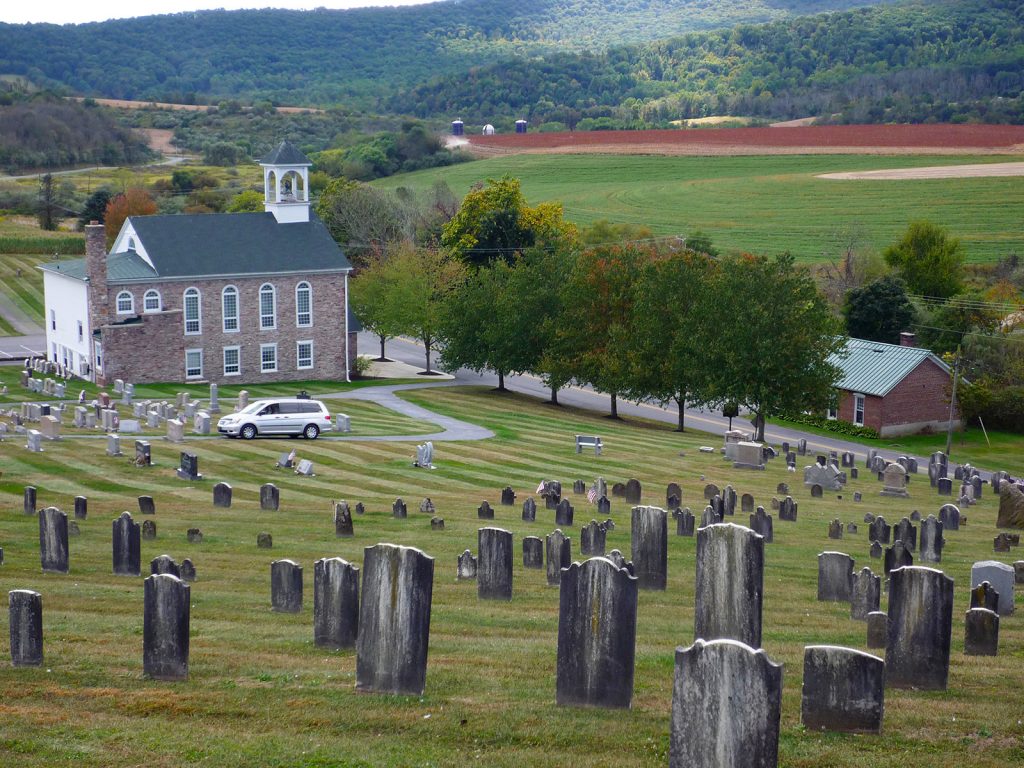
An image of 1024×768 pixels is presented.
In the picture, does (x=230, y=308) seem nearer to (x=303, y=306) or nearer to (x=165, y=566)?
(x=303, y=306)

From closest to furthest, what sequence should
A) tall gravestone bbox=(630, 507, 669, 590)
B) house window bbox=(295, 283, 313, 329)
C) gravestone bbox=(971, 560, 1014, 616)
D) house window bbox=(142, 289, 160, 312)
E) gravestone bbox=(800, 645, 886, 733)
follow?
gravestone bbox=(800, 645, 886, 733), gravestone bbox=(971, 560, 1014, 616), tall gravestone bbox=(630, 507, 669, 590), house window bbox=(142, 289, 160, 312), house window bbox=(295, 283, 313, 329)

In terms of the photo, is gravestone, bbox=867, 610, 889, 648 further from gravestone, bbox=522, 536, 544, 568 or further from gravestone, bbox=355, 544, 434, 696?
gravestone, bbox=522, 536, 544, 568

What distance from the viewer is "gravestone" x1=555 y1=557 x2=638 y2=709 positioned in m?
12.1

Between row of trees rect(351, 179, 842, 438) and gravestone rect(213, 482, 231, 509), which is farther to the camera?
row of trees rect(351, 179, 842, 438)

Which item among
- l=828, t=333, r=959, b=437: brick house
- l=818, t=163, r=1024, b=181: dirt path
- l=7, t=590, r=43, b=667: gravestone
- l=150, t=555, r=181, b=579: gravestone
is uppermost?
l=818, t=163, r=1024, b=181: dirt path

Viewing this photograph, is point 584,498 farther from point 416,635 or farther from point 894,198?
point 894,198

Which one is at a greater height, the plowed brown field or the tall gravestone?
the plowed brown field

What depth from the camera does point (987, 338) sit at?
70188 mm

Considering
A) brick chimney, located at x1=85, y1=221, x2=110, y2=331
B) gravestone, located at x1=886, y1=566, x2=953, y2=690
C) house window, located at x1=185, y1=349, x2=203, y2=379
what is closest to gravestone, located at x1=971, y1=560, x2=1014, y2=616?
gravestone, located at x1=886, y1=566, x2=953, y2=690

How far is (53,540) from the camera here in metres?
19.9

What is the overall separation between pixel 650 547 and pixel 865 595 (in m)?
3.15

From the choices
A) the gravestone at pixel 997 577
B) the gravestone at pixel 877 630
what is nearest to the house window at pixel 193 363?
the gravestone at pixel 997 577

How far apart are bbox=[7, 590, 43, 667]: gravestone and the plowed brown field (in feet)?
414

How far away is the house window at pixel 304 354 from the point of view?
6812 centimetres
